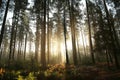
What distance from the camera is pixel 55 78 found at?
461 inches

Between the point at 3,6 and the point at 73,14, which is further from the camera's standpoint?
the point at 73,14

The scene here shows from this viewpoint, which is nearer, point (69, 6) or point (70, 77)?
point (70, 77)

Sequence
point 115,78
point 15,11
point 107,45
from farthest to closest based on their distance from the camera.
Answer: point 15,11 → point 107,45 → point 115,78

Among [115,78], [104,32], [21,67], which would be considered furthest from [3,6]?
[115,78]

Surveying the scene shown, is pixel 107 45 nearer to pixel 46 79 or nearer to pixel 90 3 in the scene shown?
pixel 46 79

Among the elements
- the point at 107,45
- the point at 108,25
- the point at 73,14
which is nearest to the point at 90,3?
the point at 73,14

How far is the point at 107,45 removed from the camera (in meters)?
17.2

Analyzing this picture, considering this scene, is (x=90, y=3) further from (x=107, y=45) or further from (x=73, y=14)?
(x=107, y=45)

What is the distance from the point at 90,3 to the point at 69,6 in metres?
4.14

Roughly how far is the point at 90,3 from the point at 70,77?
18.5 meters

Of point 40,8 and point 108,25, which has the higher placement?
point 40,8

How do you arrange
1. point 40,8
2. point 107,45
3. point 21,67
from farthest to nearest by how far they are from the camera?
point 40,8 → point 21,67 → point 107,45

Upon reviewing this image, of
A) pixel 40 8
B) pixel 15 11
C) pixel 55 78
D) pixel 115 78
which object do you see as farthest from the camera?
pixel 15 11

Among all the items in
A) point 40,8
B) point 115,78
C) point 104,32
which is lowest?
point 115,78
